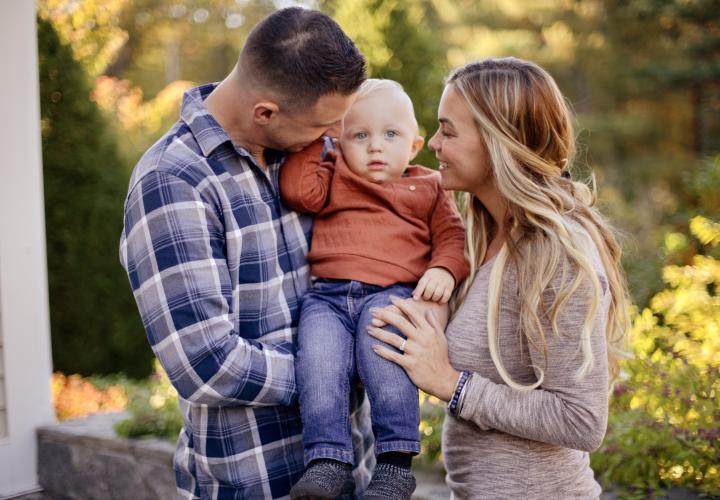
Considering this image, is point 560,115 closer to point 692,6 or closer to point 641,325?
point 641,325

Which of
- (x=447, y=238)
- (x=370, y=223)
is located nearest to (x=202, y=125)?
(x=370, y=223)

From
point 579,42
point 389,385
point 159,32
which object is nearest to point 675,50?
point 579,42

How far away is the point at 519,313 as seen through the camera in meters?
1.94

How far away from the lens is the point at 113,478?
4.01 metres

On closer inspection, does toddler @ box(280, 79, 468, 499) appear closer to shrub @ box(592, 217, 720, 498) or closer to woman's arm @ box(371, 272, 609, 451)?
woman's arm @ box(371, 272, 609, 451)

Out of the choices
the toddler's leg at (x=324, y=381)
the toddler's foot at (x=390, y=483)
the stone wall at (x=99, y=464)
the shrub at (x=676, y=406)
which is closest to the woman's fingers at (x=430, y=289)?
the toddler's leg at (x=324, y=381)

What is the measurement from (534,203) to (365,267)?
1.71 ft

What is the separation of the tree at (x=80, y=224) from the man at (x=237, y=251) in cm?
494

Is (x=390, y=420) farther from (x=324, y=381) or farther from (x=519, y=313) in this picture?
(x=519, y=313)

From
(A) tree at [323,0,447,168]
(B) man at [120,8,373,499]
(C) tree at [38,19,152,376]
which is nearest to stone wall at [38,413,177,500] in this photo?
(B) man at [120,8,373,499]

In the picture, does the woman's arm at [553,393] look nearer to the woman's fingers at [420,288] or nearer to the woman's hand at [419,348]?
the woman's hand at [419,348]

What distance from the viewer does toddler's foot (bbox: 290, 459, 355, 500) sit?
1784 mm

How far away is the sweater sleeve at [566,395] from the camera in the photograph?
180 cm

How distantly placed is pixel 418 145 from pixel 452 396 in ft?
2.99
